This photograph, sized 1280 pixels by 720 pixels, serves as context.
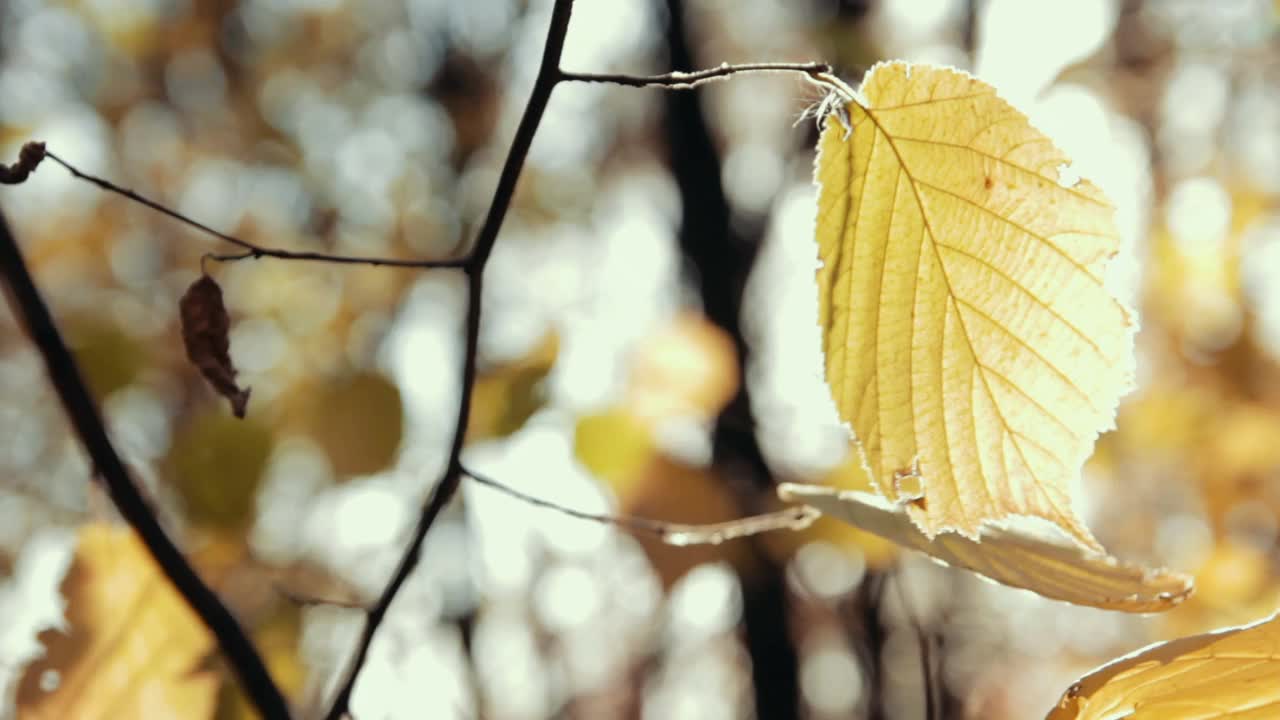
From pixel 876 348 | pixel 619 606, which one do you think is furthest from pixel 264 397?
pixel 619 606

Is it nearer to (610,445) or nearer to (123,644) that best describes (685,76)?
(123,644)

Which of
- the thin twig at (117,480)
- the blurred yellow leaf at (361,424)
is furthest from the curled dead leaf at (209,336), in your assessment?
the blurred yellow leaf at (361,424)

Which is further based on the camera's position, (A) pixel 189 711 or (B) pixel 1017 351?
(A) pixel 189 711

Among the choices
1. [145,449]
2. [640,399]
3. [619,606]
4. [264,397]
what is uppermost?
[619,606]

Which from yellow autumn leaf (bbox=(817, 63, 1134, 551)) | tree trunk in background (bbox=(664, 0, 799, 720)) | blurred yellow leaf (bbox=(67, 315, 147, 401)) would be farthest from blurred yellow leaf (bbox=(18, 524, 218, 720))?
tree trunk in background (bbox=(664, 0, 799, 720))

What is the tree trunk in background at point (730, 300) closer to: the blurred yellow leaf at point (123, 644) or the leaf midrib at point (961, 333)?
the blurred yellow leaf at point (123, 644)

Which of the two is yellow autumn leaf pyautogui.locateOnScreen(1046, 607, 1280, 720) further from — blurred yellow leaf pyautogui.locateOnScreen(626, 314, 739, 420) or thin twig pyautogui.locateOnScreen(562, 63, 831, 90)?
blurred yellow leaf pyautogui.locateOnScreen(626, 314, 739, 420)

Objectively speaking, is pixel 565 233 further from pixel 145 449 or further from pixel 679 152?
pixel 145 449
